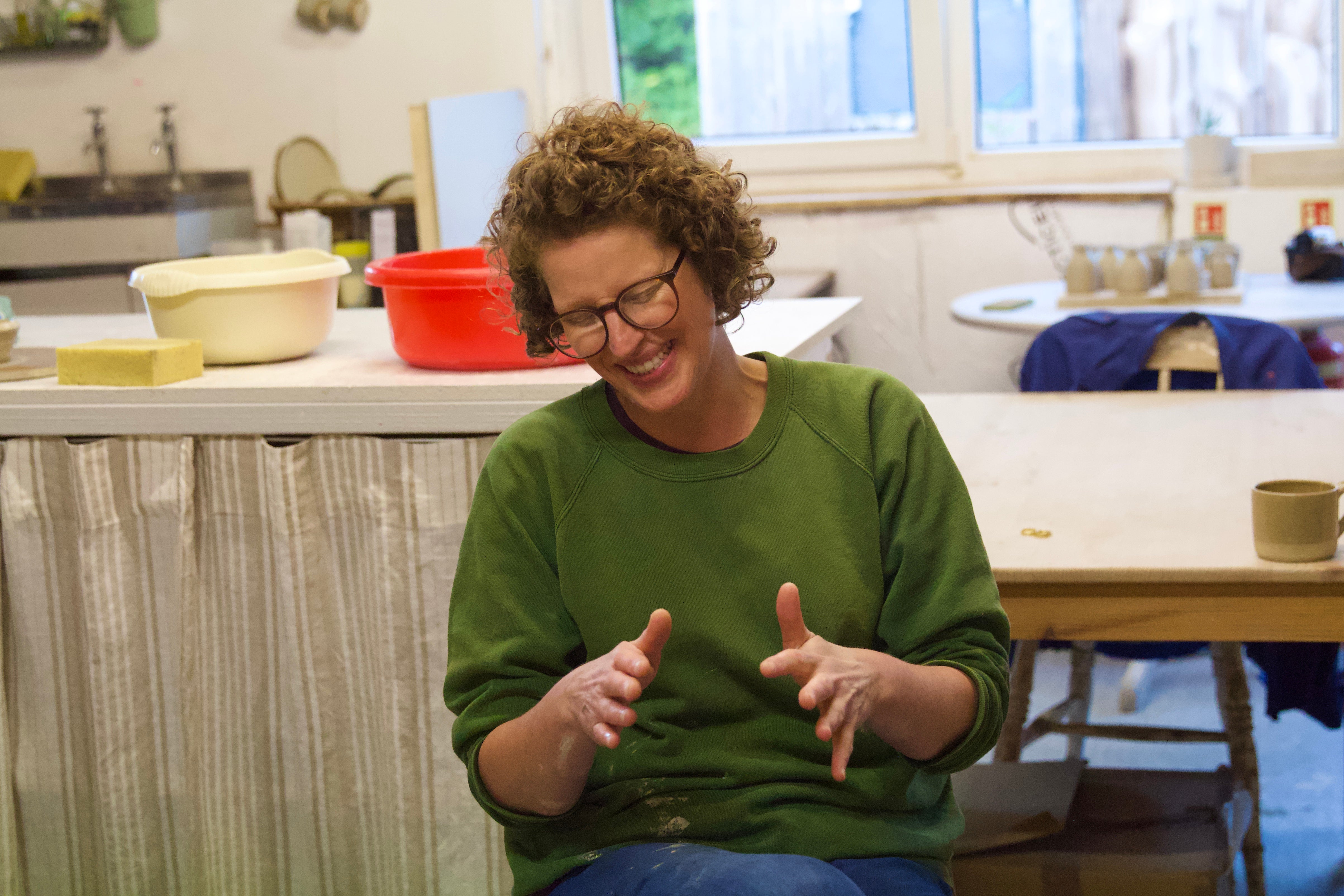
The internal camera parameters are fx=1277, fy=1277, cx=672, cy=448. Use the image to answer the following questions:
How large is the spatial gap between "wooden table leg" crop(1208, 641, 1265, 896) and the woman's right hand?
4.63 ft

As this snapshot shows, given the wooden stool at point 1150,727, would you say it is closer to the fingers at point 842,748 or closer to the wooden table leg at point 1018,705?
the wooden table leg at point 1018,705

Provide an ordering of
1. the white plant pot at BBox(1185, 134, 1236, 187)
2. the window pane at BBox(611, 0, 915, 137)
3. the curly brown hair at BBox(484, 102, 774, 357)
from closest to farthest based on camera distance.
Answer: the curly brown hair at BBox(484, 102, 774, 357) < the white plant pot at BBox(1185, 134, 1236, 187) < the window pane at BBox(611, 0, 915, 137)

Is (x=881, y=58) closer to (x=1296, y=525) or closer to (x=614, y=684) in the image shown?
(x=1296, y=525)

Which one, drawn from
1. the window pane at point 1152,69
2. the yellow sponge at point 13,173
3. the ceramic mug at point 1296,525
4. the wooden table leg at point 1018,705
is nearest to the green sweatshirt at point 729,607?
the ceramic mug at point 1296,525

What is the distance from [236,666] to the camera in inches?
66.2

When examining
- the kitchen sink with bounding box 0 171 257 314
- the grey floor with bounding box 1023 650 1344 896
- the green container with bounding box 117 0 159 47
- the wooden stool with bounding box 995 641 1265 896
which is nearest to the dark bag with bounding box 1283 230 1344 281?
the grey floor with bounding box 1023 650 1344 896

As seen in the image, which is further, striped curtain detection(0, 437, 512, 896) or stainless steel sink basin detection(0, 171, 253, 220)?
stainless steel sink basin detection(0, 171, 253, 220)

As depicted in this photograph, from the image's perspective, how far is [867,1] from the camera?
13.1ft

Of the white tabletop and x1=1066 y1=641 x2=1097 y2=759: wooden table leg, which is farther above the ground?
the white tabletop

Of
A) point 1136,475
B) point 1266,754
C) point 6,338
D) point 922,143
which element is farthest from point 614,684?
point 922,143

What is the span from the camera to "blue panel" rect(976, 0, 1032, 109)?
3910 millimetres

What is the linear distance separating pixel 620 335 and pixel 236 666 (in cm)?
94

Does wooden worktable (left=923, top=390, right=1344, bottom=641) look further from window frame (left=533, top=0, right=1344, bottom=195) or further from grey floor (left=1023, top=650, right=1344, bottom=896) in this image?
window frame (left=533, top=0, right=1344, bottom=195)

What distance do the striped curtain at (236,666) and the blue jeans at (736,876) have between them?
619 millimetres
